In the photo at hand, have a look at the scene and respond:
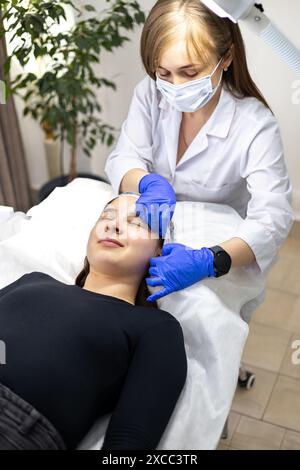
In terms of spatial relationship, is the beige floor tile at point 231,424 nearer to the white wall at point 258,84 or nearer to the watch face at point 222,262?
the watch face at point 222,262

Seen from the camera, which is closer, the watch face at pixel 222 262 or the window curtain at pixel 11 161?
the watch face at pixel 222 262

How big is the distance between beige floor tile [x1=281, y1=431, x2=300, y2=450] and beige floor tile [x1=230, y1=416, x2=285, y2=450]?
14 mm

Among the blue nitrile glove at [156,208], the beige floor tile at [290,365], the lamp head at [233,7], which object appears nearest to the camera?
the lamp head at [233,7]

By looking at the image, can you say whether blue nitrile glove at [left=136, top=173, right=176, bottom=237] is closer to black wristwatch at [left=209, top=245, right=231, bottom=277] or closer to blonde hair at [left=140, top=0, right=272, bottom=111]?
black wristwatch at [left=209, top=245, right=231, bottom=277]

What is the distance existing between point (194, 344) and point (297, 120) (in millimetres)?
1574

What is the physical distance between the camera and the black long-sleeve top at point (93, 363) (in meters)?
1.24

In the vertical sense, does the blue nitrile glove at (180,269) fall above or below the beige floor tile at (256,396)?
above

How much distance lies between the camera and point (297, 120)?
8.80 ft

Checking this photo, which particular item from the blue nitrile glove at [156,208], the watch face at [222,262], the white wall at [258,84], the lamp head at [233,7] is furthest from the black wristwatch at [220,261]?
the white wall at [258,84]

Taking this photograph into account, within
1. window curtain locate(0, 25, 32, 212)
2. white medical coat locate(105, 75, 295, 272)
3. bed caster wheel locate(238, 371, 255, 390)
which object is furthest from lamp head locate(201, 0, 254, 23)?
window curtain locate(0, 25, 32, 212)

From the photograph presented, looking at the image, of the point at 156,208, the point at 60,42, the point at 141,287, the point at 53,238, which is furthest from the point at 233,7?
the point at 60,42
